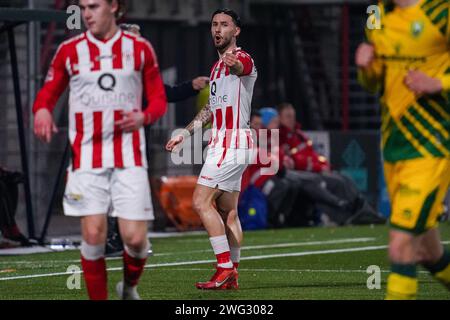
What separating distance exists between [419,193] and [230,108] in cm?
357

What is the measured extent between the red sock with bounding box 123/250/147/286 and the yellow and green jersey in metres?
1.72

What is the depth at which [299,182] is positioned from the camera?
66.4ft

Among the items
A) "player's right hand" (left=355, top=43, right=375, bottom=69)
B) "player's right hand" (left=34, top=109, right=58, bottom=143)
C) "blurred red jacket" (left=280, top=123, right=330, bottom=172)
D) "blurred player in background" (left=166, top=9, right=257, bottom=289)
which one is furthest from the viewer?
"blurred red jacket" (left=280, top=123, right=330, bottom=172)

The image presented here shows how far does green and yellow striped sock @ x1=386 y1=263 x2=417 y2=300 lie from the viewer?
7.60 m

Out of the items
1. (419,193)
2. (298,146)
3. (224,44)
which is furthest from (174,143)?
(298,146)

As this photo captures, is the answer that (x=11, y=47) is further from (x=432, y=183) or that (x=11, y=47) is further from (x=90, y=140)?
(x=432, y=183)

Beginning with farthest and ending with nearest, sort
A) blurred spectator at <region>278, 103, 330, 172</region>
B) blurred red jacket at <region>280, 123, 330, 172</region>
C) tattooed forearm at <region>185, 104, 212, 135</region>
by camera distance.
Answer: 1. blurred red jacket at <region>280, 123, 330, 172</region>
2. blurred spectator at <region>278, 103, 330, 172</region>
3. tattooed forearm at <region>185, 104, 212, 135</region>

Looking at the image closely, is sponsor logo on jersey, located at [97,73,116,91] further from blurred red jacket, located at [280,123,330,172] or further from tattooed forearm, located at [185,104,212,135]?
blurred red jacket, located at [280,123,330,172]

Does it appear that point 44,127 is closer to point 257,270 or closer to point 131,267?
point 131,267

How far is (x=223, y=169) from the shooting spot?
429 inches

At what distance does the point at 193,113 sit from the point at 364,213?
812 cm

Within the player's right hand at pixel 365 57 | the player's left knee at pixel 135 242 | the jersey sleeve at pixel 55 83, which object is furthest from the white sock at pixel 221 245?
the player's right hand at pixel 365 57

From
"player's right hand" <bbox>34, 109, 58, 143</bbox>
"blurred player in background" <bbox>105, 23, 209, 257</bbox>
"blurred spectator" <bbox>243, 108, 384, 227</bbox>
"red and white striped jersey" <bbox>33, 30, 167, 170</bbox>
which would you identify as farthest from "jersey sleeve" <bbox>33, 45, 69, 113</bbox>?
"blurred spectator" <bbox>243, 108, 384, 227</bbox>
